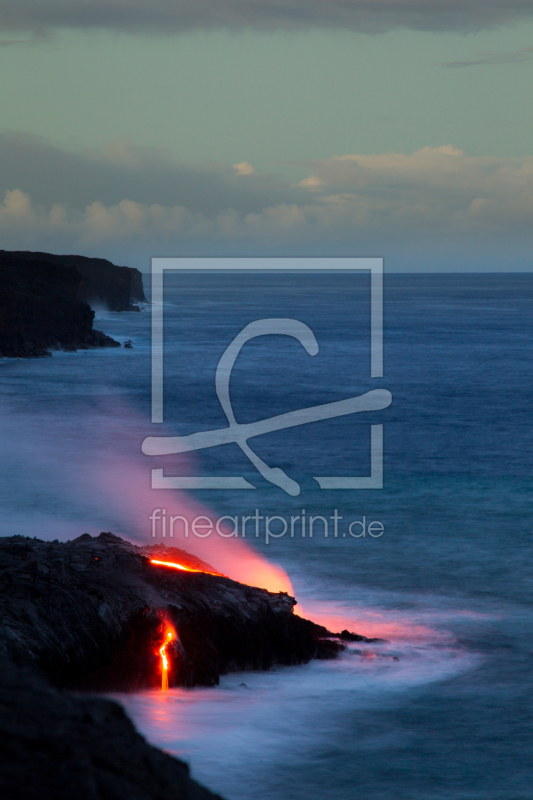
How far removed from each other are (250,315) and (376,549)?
122 meters

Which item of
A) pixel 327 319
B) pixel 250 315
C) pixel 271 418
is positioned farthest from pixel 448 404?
pixel 250 315

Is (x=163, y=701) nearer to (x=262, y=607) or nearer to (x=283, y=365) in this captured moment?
(x=262, y=607)

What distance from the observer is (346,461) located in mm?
40719

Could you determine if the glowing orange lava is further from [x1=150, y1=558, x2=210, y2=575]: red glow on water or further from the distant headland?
the distant headland

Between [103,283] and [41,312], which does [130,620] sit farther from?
[103,283]

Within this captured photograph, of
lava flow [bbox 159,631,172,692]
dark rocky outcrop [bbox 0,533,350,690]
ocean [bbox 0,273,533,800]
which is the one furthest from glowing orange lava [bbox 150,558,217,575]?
ocean [bbox 0,273,533,800]

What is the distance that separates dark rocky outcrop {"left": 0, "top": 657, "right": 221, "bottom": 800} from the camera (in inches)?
193

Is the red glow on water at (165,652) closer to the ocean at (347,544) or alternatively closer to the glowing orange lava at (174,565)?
the ocean at (347,544)

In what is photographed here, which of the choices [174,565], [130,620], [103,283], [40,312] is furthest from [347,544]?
[103,283]

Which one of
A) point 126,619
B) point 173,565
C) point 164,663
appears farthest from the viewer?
point 173,565

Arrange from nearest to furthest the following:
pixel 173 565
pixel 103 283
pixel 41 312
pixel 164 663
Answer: pixel 164 663
pixel 173 565
pixel 41 312
pixel 103 283

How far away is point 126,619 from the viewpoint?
15.2 metres

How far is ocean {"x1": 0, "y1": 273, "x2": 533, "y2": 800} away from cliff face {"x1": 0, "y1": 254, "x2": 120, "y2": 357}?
5.91 metres

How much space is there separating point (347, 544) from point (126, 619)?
13.7m
